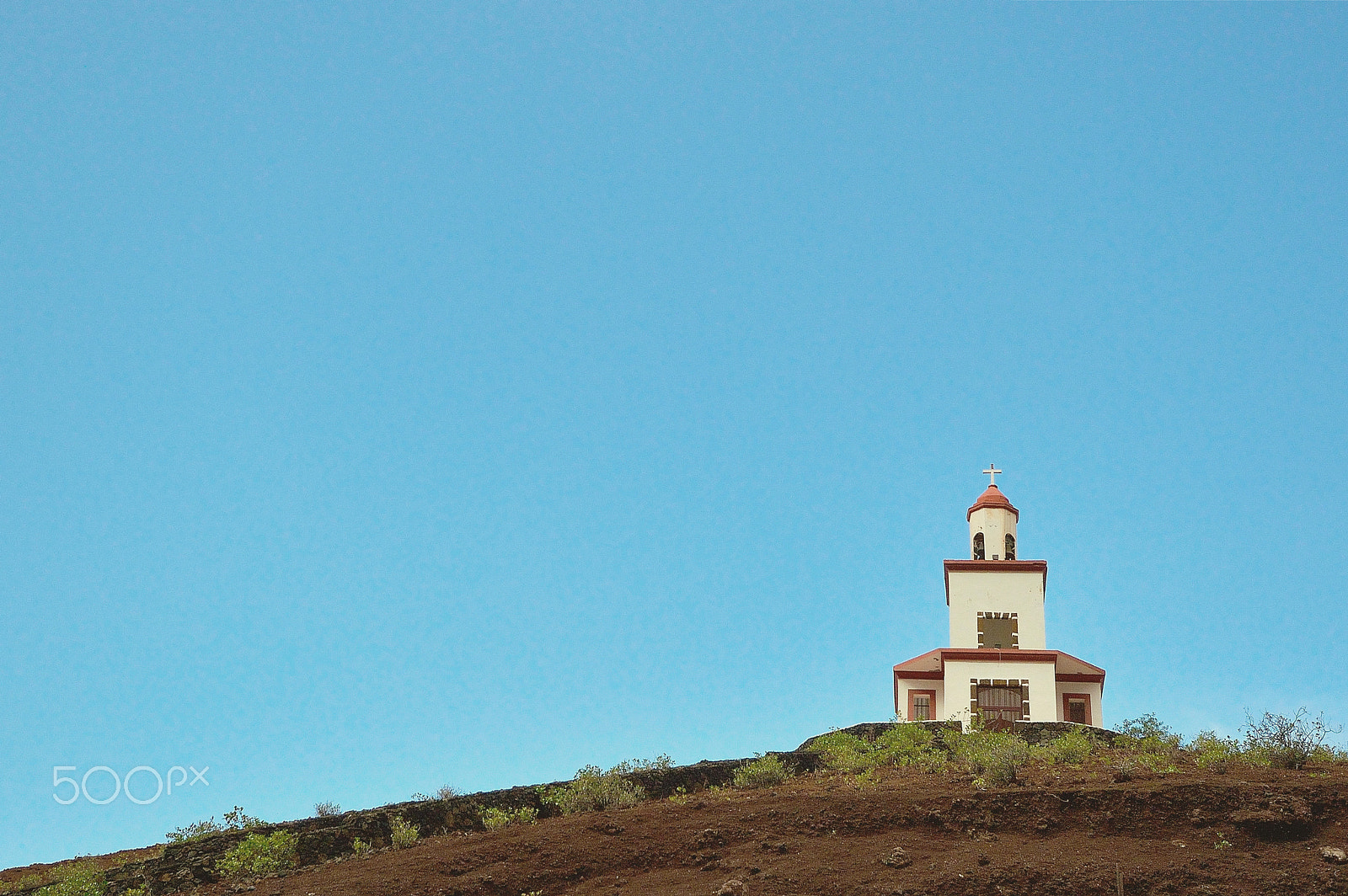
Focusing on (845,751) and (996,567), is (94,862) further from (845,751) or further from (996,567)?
(996,567)

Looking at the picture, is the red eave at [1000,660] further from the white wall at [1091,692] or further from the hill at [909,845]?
the hill at [909,845]

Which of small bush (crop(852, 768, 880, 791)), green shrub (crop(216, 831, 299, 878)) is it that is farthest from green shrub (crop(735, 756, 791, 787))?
green shrub (crop(216, 831, 299, 878))

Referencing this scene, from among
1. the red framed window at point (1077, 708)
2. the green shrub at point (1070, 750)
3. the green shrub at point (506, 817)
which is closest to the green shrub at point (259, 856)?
the green shrub at point (506, 817)

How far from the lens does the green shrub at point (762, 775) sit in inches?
908

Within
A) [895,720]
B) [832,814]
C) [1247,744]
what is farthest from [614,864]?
[895,720]

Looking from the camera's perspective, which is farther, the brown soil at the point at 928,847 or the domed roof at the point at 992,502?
the domed roof at the point at 992,502

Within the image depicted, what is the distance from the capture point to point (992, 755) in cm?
2153

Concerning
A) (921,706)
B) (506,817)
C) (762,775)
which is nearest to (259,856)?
(506,817)

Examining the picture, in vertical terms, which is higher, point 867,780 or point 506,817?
point 867,780

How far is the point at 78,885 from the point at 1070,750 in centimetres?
1659

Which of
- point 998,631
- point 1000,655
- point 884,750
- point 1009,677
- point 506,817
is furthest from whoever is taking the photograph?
point 998,631

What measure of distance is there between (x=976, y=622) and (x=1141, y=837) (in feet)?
68.3

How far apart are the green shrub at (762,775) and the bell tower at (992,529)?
17.4 m

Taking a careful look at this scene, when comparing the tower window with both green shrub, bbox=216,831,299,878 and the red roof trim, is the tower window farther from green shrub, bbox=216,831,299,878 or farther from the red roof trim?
green shrub, bbox=216,831,299,878
